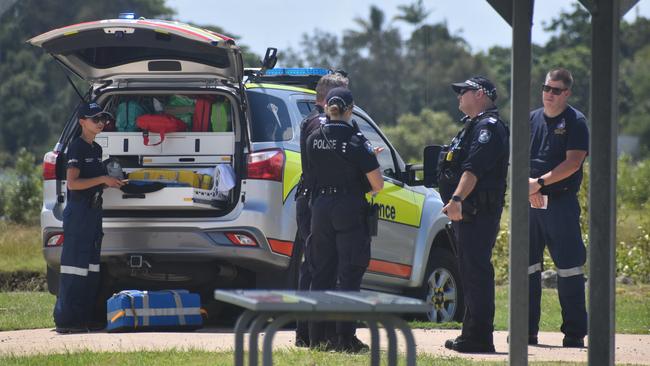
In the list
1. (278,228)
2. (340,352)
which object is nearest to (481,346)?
(340,352)

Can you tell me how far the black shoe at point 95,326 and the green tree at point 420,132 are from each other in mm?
A: 54086

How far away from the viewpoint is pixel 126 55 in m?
10.0

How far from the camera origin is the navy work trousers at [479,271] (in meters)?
8.67

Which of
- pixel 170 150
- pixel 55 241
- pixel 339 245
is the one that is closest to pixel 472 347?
pixel 339 245

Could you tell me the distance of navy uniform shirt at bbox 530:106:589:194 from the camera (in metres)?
8.97

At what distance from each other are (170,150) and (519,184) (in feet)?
13.7

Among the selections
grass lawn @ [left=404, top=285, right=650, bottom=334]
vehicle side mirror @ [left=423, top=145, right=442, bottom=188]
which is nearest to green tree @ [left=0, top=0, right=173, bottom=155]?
grass lawn @ [left=404, top=285, right=650, bottom=334]

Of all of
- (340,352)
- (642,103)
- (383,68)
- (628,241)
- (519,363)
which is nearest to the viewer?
(519,363)

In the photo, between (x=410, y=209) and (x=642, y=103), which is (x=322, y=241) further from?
(x=642, y=103)

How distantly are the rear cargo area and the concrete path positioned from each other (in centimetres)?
94

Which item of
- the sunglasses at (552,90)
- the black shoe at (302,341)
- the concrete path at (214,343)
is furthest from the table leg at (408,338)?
the sunglasses at (552,90)

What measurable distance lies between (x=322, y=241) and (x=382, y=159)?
2270mm

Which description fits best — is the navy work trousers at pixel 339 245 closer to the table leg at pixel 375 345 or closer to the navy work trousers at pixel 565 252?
the navy work trousers at pixel 565 252

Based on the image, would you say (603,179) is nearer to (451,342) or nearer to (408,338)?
(408,338)
